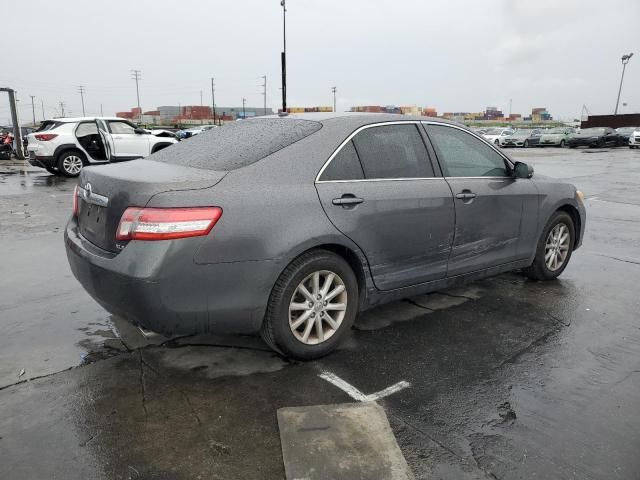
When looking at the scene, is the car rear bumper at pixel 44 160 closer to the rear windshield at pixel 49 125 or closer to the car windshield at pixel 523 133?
the rear windshield at pixel 49 125

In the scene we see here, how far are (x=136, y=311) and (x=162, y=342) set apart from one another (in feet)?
2.79

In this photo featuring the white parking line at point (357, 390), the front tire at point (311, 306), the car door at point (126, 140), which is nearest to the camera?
the white parking line at point (357, 390)

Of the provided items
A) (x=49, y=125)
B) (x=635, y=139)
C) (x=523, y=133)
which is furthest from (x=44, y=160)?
(x=635, y=139)

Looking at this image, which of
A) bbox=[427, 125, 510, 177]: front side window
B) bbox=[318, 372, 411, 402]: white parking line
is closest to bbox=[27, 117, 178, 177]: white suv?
bbox=[427, 125, 510, 177]: front side window

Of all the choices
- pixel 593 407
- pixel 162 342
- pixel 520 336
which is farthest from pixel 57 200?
pixel 593 407

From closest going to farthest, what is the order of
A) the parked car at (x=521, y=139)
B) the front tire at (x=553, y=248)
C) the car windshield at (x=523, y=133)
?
1. the front tire at (x=553, y=248)
2. the parked car at (x=521, y=139)
3. the car windshield at (x=523, y=133)

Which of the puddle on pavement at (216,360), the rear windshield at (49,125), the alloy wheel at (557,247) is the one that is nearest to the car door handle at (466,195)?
the alloy wheel at (557,247)

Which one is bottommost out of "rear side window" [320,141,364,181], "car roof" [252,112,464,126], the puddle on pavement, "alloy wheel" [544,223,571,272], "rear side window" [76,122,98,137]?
the puddle on pavement

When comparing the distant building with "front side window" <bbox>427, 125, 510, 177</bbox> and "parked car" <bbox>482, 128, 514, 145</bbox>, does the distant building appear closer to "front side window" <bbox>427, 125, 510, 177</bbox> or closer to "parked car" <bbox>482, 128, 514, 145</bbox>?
"parked car" <bbox>482, 128, 514, 145</bbox>

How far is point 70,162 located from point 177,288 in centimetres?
1273

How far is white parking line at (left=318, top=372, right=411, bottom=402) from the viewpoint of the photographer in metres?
2.91

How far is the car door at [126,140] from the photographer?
13.6 meters

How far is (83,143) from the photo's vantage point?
13656mm

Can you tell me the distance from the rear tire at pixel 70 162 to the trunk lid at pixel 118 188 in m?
11.5
